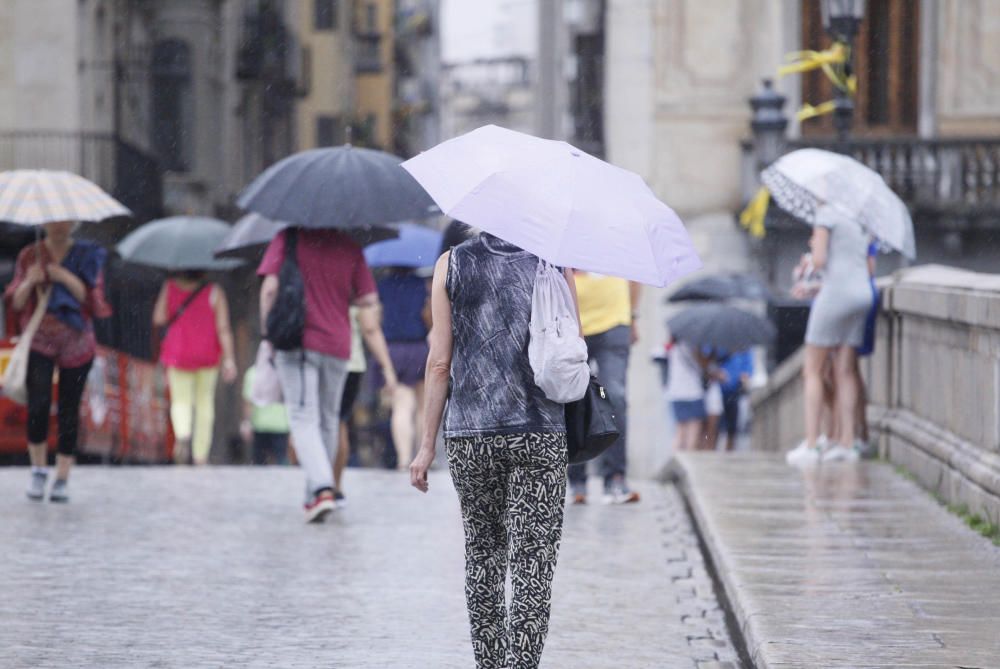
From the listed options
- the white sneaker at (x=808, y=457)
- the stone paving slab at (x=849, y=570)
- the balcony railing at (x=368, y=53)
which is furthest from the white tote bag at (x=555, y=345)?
the balcony railing at (x=368, y=53)

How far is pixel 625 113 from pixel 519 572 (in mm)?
21875

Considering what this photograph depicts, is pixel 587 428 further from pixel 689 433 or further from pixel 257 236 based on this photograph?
Result: pixel 689 433

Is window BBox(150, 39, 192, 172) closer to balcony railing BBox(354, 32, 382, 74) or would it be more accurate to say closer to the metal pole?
the metal pole

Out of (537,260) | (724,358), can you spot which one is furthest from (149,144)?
(537,260)

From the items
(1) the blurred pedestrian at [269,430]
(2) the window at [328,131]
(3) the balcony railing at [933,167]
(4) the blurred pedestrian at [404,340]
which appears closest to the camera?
(4) the blurred pedestrian at [404,340]

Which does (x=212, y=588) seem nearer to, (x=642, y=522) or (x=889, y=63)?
(x=642, y=522)

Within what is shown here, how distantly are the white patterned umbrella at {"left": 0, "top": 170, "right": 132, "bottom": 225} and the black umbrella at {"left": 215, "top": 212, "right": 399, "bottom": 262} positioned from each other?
3.48 feet

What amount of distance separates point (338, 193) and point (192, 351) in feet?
14.4

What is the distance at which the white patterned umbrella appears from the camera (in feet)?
36.7

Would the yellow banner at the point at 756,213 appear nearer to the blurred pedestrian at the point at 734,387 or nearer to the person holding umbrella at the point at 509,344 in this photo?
the blurred pedestrian at the point at 734,387

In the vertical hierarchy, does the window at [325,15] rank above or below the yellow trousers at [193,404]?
above

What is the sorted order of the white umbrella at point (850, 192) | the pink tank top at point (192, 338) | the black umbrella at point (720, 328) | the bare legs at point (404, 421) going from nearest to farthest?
the white umbrella at point (850, 192), the pink tank top at point (192, 338), the bare legs at point (404, 421), the black umbrella at point (720, 328)

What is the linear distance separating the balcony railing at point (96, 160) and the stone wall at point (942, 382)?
702 inches

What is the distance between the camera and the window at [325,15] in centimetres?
4866
